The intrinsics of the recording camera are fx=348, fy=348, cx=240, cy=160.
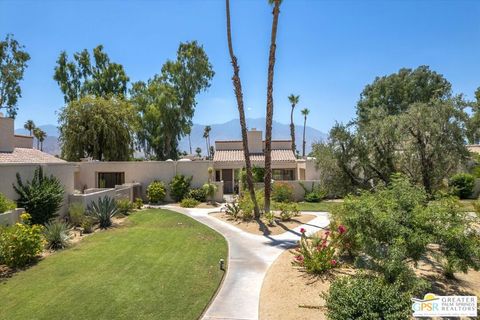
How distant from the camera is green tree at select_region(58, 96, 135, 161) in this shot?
34.7 metres

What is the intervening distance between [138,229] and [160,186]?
34.1 ft

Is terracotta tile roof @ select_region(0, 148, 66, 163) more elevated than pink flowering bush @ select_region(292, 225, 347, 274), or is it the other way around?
terracotta tile roof @ select_region(0, 148, 66, 163)

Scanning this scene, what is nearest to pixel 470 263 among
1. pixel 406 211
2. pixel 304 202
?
pixel 406 211

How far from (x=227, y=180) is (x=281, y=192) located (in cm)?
828

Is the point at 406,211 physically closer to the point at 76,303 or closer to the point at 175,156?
the point at 76,303

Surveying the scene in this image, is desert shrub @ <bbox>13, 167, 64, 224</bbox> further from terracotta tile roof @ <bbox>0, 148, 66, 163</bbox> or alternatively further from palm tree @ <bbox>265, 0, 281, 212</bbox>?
palm tree @ <bbox>265, 0, 281, 212</bbox>

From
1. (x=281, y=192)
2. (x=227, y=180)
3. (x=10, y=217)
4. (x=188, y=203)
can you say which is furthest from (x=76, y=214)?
(x=227, y=180)

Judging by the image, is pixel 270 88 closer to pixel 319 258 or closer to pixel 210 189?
pixel 210 189

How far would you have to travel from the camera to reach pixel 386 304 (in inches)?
282

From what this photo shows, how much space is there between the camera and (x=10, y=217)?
45.6 ft

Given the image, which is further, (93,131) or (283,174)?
(283,174)

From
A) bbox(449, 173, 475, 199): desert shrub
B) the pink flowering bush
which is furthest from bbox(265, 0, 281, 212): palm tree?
bbox(449, 173, 475, 199): desert shrub

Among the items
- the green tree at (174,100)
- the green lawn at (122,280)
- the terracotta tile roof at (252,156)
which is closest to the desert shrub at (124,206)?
the green lawn at (122,280)

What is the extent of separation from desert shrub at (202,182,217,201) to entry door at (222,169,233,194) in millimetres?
6986
